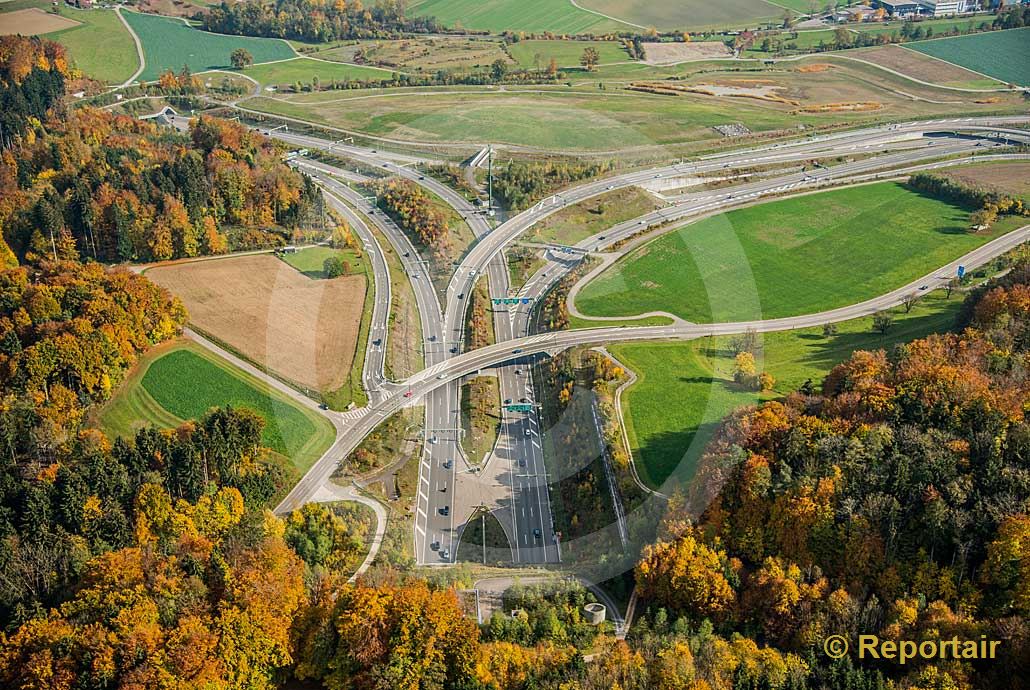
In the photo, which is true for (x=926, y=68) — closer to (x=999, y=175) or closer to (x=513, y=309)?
(x=999, y=175)

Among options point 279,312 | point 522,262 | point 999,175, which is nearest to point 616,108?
point 522,262

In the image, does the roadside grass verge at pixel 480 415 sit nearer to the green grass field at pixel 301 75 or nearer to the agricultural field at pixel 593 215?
the agricultural field at pixel 593 215

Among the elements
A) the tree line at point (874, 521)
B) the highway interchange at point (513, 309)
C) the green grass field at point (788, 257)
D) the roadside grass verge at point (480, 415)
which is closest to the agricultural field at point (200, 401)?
the highway interchange at point (513, 309)

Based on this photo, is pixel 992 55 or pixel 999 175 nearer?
pixel 999 175

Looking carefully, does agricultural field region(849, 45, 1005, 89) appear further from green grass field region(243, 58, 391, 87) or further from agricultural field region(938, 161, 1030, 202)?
green grass field region(243, 58, 391, 87)

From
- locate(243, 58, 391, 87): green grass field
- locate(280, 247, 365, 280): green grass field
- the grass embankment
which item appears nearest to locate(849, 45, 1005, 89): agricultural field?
locate(243, 58, 391, 87): green grass field

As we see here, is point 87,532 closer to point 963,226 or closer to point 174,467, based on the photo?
point 174,467

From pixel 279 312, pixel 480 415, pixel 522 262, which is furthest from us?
pixel 522 262
